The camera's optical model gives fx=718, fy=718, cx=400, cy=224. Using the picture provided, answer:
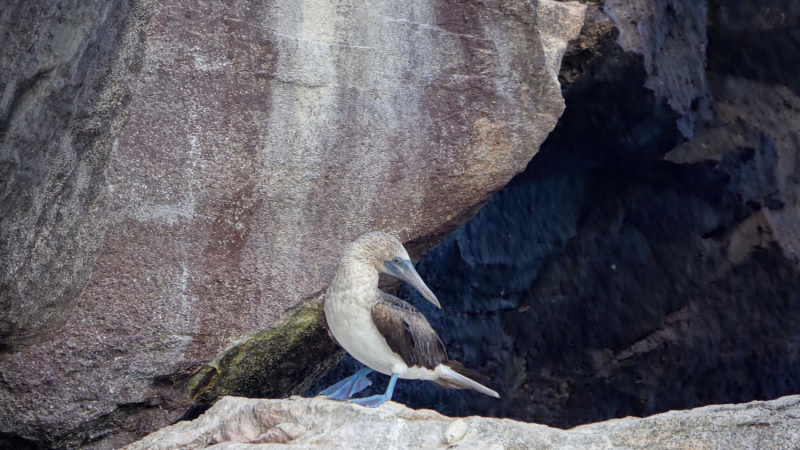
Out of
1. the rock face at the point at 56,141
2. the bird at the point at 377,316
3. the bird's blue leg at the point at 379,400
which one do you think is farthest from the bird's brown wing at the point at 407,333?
the rock face at the point at 56,141

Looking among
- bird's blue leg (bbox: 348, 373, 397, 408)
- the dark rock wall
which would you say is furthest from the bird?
the dark rock wall

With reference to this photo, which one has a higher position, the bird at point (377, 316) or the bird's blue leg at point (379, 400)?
the bird at point (377, 316)

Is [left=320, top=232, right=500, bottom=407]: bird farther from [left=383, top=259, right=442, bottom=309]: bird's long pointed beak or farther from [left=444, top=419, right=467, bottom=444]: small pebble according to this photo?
[left=444, top=419, right=467, bottom=444]: small pebble

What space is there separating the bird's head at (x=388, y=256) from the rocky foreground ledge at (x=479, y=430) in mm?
543

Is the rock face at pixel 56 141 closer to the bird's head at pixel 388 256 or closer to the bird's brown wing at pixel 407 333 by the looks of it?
the bird's head at pixel 388 256

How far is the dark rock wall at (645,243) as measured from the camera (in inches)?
207

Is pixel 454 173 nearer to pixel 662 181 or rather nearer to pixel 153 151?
pixel 153 151

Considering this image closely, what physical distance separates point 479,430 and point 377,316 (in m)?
0.63

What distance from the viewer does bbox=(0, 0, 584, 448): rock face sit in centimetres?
340

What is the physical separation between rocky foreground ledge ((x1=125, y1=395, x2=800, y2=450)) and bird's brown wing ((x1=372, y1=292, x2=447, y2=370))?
0.26m

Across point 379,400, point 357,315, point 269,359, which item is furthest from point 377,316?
point 269,359

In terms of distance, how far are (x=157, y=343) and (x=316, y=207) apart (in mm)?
1015

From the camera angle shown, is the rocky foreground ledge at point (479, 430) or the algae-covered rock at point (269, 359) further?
the algae-covered rock at point (269, 359)

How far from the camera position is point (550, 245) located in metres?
5.86
